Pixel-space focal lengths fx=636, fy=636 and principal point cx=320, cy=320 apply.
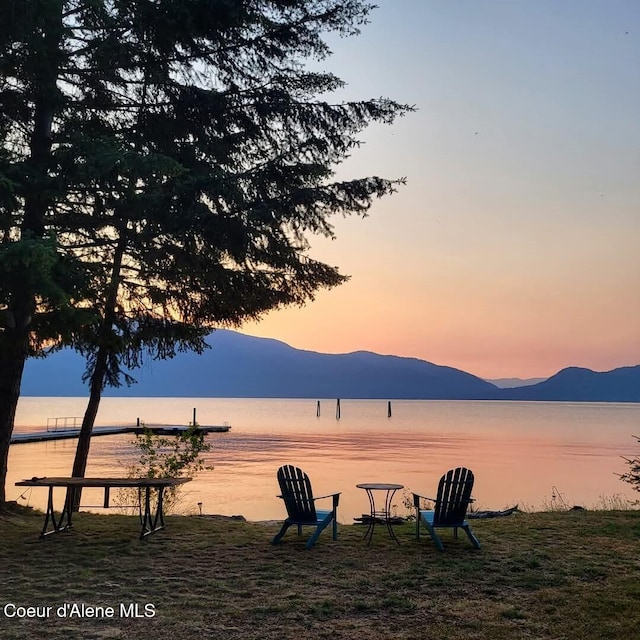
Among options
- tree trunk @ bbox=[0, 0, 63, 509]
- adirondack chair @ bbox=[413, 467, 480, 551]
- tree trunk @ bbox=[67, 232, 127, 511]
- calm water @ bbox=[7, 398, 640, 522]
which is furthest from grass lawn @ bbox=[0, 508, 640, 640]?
calm water @ bbox=[7, 398, 640, 522]

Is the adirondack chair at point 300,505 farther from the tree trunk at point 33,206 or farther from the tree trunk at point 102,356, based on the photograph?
the tree trunk at point 102,356

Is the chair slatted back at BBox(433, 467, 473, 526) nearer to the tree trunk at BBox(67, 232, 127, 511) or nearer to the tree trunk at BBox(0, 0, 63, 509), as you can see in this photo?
the tree trunk at BBox(0, 0, 63, 509)

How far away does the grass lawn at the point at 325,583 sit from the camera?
3.98m

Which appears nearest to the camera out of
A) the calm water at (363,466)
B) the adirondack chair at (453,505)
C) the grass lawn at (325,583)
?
the grass lawn at (325,583)

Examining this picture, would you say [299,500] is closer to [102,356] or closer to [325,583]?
[325,583]

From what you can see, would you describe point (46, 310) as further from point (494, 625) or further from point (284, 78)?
point (494, 625)

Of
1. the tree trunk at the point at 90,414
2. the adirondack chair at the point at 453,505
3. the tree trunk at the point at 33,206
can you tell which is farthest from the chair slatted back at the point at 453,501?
the tree trunk at the point at 90,414

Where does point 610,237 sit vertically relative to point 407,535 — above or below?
above

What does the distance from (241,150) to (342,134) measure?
1.48 meters

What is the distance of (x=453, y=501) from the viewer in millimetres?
6660

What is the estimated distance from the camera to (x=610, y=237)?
15.8m

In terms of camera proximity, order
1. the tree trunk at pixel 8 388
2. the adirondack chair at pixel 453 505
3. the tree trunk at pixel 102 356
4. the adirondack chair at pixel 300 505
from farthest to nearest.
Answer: the tree trunk at pixel 102 356 < the tree trunk at pixel 8 388 < the adirondack chair at pixel 300 505 < the adirondack chair at pixel 453 505

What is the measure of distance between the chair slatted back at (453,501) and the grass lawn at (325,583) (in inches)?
12.4

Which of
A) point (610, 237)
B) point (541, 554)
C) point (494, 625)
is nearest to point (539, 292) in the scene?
point (610, 237)
